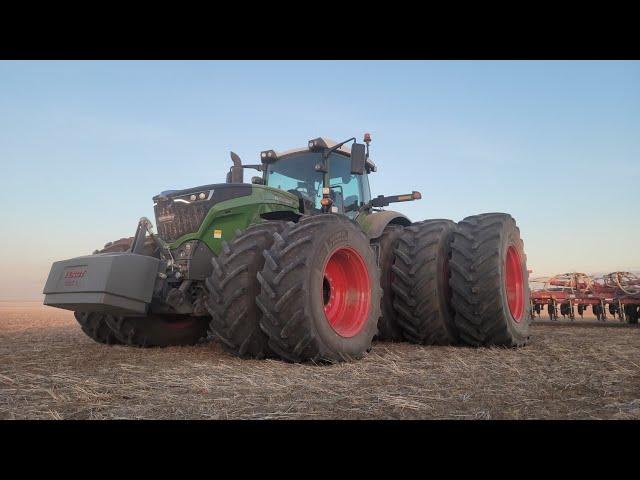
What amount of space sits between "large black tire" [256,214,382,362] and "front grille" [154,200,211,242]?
4.40 ft

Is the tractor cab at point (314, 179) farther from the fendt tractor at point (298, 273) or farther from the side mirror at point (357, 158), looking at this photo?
the side mirror at point (357, 158)

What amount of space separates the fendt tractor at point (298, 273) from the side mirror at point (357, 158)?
0.04ft

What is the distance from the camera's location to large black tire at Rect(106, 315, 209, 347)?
621cm

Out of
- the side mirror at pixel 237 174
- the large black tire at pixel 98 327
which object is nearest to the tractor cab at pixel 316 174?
the side mirror at pixel 237 174

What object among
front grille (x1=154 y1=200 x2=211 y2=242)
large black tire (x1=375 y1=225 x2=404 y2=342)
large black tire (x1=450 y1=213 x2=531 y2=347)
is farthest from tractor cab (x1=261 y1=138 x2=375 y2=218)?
large black tire (x1=450 y1=213 x2=531 y2=347)

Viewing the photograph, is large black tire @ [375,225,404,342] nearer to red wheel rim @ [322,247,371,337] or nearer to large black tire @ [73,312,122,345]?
red wheel rim @ [322,247,371,337]

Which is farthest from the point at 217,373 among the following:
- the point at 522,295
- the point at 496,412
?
the point at 522,295

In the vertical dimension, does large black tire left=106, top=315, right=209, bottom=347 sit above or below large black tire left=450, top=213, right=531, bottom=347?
below

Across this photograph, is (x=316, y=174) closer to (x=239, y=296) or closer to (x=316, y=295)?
(x=316, y=295)

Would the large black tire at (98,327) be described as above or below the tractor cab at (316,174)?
below

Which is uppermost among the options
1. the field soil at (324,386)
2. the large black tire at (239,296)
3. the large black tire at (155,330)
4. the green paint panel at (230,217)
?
the green paint panel at (230,217)

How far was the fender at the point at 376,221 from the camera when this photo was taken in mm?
6801

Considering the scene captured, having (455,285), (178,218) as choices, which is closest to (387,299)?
(455,285)

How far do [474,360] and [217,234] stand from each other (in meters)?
3.00
